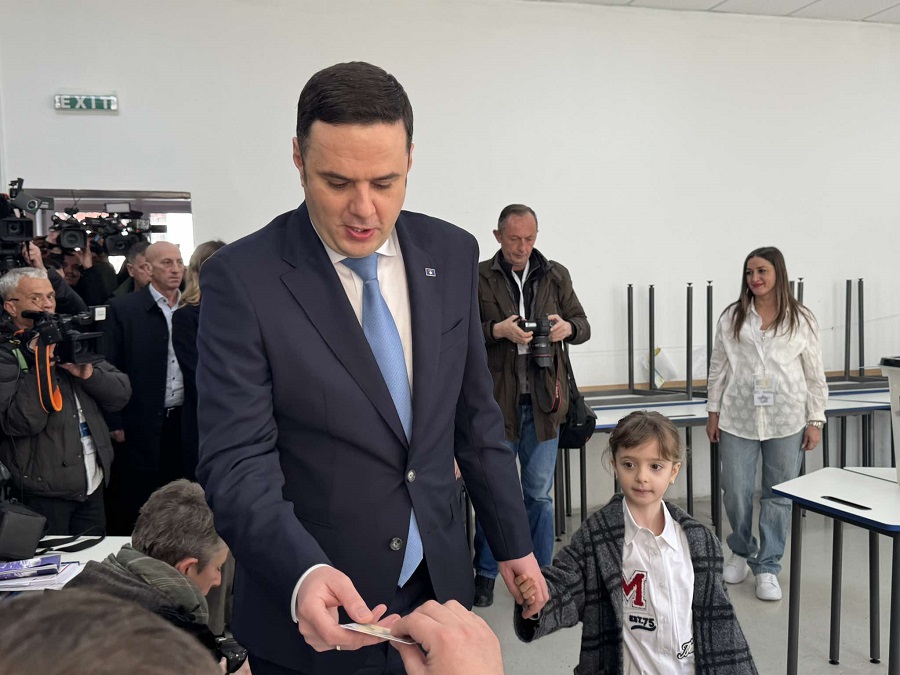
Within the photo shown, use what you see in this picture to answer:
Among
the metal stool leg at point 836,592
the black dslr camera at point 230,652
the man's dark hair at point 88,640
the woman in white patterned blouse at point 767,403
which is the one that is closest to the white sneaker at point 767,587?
the woman in white patterned blouse at point 767,403

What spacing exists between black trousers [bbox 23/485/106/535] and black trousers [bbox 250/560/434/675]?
6.20 feet

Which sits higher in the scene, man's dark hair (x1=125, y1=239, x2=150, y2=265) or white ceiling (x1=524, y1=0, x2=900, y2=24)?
white ceiling (x1=524, y1=0, x2=900, y2=24)

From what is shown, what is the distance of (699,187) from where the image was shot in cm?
524

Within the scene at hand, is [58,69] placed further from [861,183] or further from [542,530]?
[861,183]

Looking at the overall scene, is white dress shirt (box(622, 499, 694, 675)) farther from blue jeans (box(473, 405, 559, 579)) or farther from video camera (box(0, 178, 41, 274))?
video camera (box(0, 178, 41, 274))

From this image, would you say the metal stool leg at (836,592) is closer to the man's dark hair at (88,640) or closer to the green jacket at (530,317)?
the green jacket at (530,317)

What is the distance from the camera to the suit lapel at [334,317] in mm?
1156

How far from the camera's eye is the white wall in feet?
14.5

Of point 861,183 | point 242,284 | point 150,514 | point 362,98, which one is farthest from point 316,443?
point 861,183

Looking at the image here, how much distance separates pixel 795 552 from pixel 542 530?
3.75 feet

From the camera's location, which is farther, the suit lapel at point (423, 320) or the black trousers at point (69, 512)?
the black trousers at point (69, 512)

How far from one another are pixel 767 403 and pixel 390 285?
2873 millimetres

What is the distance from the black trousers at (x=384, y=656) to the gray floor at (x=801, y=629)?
2.00 m

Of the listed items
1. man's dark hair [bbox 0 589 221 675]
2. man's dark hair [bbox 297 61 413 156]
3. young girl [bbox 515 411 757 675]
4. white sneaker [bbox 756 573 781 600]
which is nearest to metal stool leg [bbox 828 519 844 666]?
white sneaker [bbox 756 573 781 600]
